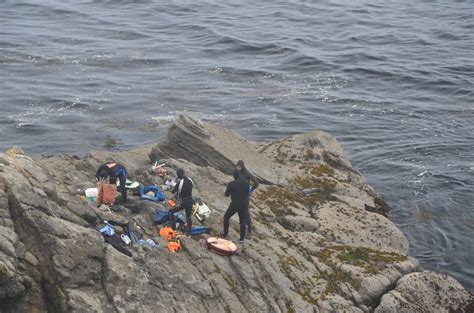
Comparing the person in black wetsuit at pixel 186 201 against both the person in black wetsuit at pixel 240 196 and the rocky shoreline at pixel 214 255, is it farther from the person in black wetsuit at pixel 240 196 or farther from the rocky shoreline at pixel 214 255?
the person in black wetsuit at pixel 240 196

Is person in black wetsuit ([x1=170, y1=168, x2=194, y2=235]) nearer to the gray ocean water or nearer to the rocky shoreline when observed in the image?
the rocky shoreline

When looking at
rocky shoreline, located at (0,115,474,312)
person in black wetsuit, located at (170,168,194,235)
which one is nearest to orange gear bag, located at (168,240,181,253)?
rocky shoreline, located at (0,115,474,312)

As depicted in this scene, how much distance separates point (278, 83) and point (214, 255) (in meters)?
41.8

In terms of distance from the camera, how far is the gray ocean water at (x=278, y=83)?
41.1m

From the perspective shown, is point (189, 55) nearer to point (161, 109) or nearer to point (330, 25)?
point (161, 109)

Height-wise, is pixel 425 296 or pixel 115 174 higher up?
pixel 115 174

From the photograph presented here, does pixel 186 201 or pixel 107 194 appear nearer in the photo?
pixel 186 201

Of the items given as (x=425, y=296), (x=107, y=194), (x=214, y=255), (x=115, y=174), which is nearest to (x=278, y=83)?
(x=115, y=174)

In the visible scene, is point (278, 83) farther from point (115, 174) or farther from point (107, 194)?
point (107, 194)

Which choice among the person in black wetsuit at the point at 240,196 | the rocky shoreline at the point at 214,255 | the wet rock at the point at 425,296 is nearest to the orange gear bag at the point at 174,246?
the rocky shoreline at the point at 214,255

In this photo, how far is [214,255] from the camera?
2186 cm

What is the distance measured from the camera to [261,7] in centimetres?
9806

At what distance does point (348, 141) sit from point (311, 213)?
21110mm

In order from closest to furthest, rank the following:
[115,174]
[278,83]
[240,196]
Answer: [240,196], [115,174], [278,83]
